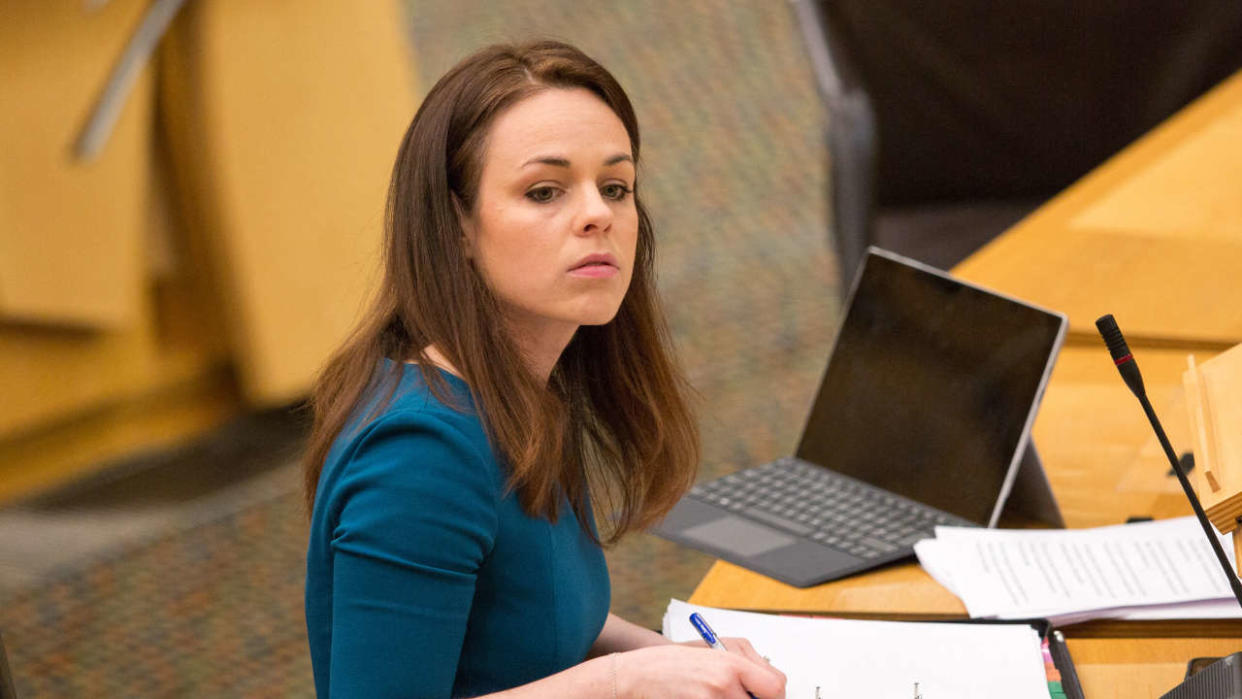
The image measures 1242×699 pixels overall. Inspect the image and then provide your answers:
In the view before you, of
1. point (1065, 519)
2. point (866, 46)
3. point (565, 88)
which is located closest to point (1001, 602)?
point (1065, 519)

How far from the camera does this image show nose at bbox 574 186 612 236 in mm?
1129

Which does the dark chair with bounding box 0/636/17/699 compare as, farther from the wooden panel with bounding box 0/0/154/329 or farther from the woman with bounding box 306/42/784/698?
the wooden panel with bounding box 0/0/154/329

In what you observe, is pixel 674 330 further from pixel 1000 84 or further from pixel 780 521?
pixel 780 521

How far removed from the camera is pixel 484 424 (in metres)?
1.09

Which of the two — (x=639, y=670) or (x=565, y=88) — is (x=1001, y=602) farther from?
(x=565, y=88)

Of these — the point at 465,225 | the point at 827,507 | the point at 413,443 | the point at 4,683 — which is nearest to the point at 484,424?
the point at 413,443

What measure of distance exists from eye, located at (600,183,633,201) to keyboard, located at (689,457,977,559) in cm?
53

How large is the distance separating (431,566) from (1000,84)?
2150 millimetres

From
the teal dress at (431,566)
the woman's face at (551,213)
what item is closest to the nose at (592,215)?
the woman's face at (551,213)

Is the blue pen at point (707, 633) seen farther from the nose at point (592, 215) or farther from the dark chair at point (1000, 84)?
the dark chair at point (1000, 84)

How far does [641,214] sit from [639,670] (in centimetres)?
44

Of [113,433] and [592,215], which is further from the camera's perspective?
[113,433]

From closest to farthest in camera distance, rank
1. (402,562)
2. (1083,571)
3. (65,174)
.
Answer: (402,562) → (1083,571) → (65,174)

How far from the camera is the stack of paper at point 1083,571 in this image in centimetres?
136
